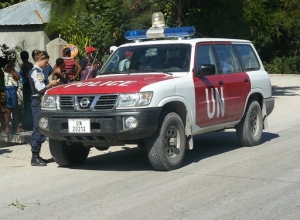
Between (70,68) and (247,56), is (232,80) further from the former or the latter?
(70,68)

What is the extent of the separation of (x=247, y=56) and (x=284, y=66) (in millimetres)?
26639

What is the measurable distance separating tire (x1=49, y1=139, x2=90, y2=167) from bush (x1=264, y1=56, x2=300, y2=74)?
28.9 m

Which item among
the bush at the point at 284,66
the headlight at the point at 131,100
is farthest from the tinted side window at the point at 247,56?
the bush at the point at 284,66

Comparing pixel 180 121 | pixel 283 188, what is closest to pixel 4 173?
pixel 180 121

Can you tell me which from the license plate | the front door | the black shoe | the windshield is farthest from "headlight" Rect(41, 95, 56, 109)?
the front door

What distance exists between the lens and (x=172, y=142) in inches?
368

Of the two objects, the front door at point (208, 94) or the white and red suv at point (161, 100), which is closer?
the white and red suv at point (161, 100)

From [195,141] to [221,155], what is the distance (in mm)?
1696

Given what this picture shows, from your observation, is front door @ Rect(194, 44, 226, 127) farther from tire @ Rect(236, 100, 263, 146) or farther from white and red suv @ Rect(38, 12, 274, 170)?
tire @ Rect(236, 100, 263, 146)

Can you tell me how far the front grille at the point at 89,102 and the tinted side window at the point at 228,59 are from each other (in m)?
2.59

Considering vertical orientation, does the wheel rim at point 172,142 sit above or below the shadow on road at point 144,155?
above

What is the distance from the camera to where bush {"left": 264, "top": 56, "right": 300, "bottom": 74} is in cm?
3762

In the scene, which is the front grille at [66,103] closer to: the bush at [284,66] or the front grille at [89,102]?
the front grille at [89,102]

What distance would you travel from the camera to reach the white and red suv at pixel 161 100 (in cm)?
873
